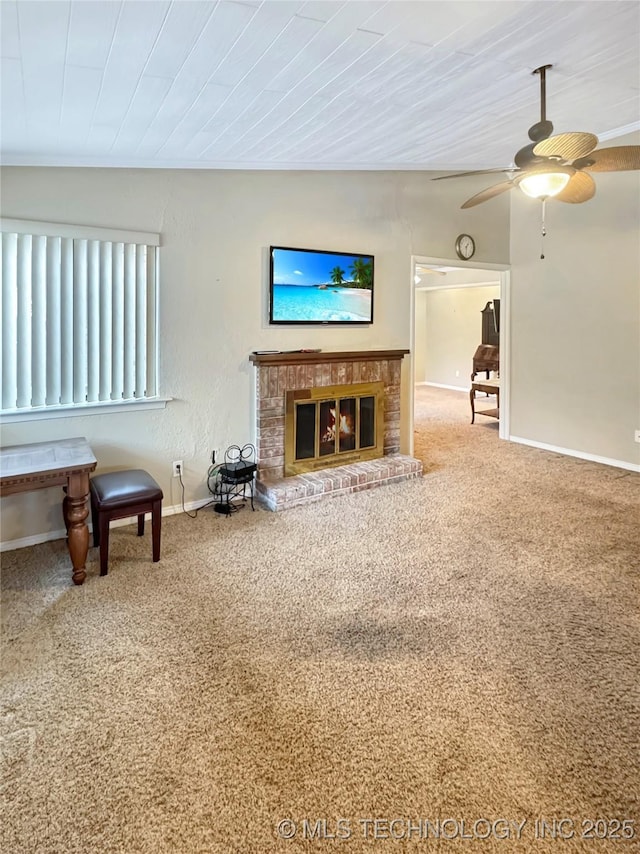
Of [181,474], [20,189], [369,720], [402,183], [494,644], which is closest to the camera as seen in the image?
[369,720]

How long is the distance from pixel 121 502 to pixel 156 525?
0.25 m

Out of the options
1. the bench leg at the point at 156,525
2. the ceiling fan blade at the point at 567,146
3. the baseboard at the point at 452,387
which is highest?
the ceiling fan blade at the point at 567,146

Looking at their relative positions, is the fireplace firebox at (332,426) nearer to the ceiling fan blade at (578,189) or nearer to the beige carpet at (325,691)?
the beige carpet at (325,691)

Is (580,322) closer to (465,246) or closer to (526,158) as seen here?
(465,246)

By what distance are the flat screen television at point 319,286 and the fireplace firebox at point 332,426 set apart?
0.64 m

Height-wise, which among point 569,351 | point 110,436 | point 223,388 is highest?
point 569,351

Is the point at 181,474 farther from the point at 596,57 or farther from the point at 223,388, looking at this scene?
the point at 596,57

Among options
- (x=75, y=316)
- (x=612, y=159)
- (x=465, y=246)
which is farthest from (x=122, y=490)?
(x=465, y=246)

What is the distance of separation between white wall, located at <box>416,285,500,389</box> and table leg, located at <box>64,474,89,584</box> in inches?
345

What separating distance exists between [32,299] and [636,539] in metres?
4.24

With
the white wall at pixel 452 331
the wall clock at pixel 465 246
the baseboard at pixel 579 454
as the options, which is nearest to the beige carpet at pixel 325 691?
the baseboard at pixel 579 454

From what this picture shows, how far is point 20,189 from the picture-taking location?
305cm

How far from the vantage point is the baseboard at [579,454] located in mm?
4935

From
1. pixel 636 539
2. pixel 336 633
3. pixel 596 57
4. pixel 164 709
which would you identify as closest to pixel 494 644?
pixel 336 633
